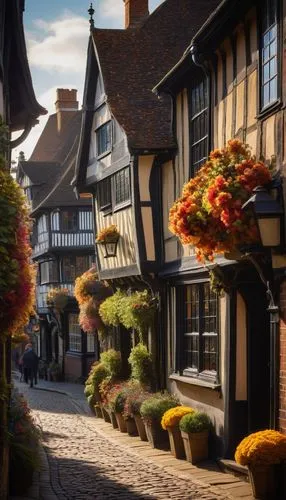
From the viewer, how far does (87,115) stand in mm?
20969

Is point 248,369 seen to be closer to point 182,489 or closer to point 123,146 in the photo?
point 182,489

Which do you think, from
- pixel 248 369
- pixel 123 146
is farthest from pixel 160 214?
pixel 248 369

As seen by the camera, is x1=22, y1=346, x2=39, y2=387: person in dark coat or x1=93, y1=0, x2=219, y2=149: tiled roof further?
x1=22, y1=346, x2=39, y2=387: person in dark coat

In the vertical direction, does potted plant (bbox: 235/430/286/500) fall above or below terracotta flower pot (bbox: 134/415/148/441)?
above

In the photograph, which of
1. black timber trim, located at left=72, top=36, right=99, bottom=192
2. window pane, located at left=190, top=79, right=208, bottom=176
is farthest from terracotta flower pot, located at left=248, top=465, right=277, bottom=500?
black timber trim, located at left=72, top=36, right=99, bottom=192

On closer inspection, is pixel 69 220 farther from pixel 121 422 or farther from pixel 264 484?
pixel 264 484

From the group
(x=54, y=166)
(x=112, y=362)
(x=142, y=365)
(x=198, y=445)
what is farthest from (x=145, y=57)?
(x=54, y=166)

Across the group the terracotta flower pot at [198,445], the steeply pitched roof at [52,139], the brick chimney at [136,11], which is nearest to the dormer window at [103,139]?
the brick chimney at [136,11]

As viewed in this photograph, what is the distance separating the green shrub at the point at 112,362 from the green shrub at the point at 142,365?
7.24 ft

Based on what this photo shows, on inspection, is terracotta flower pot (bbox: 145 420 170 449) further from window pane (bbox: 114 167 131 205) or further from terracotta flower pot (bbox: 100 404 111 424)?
window pane (bbox: 114 167 131 205)

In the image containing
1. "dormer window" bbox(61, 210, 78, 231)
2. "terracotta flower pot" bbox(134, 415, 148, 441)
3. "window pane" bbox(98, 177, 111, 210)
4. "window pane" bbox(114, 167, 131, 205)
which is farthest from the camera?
"dormer window" bbox(61, 210, 78, 231)

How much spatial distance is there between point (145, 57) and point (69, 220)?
19.4 metres

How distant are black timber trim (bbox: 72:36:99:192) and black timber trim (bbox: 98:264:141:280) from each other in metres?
2.32

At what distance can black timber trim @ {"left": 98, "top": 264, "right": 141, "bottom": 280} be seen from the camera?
58.2 feet
